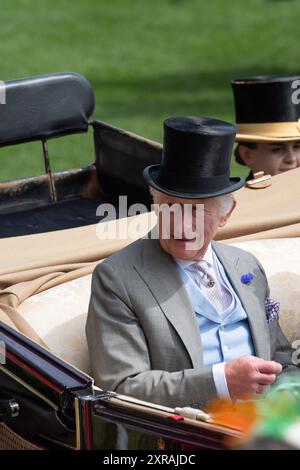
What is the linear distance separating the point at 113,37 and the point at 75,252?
12034 mm

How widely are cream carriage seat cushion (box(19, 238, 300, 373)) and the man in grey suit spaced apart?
0.74 feet

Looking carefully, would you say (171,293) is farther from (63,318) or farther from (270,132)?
(270,132)

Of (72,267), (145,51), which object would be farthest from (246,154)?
(145,51)

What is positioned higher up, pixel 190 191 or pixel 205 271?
pixel 190 191

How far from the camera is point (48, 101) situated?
4.95 metres

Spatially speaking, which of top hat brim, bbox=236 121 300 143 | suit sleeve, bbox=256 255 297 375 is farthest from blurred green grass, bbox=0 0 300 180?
suit sleeve, bbox=256 255 297 375

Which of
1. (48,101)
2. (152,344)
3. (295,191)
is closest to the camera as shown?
(152,344)

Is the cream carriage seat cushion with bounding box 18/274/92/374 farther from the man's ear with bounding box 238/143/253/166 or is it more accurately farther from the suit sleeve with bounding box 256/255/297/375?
the man's ear with bounding box 238/143/253/166

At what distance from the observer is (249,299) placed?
10.9 ft

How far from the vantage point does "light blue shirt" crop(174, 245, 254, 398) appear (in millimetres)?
3209

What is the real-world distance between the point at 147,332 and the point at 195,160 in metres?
0.46

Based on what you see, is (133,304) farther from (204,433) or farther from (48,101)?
(48,101)
